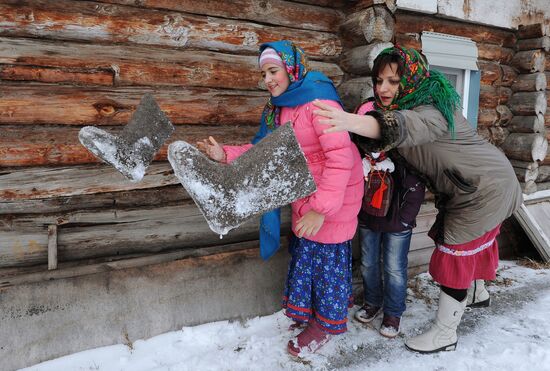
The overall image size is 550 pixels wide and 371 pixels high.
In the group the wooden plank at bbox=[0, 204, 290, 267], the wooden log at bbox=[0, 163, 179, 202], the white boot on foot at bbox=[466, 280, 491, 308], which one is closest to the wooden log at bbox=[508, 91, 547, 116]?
the white boot on foot at bbox=[466, 280, 491, 308]

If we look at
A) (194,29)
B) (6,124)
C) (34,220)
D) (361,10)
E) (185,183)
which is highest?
(361,10)

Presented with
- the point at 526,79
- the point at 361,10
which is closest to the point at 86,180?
the point at 361,10

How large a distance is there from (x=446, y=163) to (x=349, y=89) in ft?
3.98

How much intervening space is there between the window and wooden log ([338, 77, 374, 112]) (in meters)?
1.13

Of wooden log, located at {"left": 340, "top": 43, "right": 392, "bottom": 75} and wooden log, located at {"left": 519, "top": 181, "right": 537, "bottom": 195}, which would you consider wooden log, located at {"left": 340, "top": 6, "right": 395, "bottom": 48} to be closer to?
wooden log, located at {"left": 340, "top": 43, "right": 392, "bottom": 75}

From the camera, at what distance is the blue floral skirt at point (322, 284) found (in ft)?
9.09

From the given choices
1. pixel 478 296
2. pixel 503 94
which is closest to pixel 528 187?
pixel 503 94

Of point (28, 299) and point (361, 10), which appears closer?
point (28, 299)

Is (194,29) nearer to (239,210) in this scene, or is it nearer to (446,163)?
(239,210)

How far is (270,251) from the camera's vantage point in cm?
281

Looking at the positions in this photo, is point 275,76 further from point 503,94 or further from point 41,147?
point 503,94

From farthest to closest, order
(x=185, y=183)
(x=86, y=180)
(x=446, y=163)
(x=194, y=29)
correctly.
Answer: (x=194, y=29) → (x=86, y=180) → (x=446, y=163) → (x=185, y=183)

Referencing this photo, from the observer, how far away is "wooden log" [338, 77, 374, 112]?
3.32m

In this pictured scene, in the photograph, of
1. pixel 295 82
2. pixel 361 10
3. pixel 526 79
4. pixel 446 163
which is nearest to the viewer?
pixel 295 82
